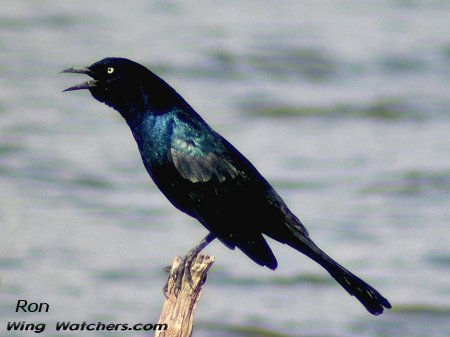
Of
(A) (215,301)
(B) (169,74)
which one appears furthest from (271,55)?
(A) (215,301)

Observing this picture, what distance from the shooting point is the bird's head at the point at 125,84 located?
6.85 meters

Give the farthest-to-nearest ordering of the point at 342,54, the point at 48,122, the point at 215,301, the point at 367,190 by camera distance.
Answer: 1. the point at 342,54
2. the point at 48,122
3. the point at 367,190
4. the point at 215,301

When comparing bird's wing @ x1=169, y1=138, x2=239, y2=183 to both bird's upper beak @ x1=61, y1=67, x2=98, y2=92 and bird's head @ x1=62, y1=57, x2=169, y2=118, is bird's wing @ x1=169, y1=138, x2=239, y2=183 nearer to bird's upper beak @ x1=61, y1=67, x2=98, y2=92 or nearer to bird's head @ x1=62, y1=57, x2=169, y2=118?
bird's head @ x1=62, y1=57, x2=169, y2=118

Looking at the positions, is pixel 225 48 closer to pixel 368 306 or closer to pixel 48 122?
pixel 48 122

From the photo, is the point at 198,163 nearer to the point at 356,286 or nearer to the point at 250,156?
the point at 356,286

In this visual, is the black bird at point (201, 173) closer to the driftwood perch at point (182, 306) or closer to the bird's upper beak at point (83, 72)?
the bird's upper beak at point (83, 72)

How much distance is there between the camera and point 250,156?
14.9 meters

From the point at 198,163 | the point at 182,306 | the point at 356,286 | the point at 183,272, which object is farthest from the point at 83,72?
the point at 356,286

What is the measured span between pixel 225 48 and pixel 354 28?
2.35m

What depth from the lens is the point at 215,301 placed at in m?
11.7

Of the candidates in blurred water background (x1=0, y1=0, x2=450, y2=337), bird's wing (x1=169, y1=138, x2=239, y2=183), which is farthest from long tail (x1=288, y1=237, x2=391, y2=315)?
blurred water background (x1=0, y1=0, x2=450, y2=337)

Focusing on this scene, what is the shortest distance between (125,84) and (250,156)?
804 cm

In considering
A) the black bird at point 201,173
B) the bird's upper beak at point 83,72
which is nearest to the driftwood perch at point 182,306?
the black bird at point 201,173

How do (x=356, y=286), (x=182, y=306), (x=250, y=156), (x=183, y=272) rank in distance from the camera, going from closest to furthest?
(x=182, y=306) < (x=183, y=272) < (x=356, y=286) < (x=250, y=156)
